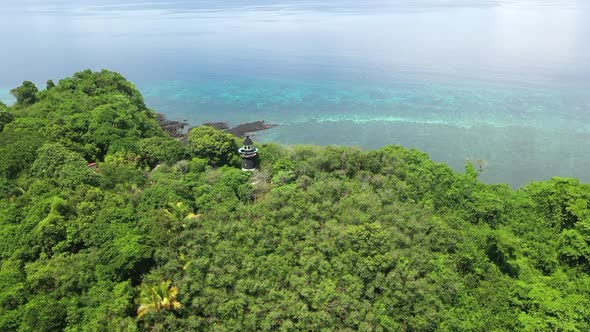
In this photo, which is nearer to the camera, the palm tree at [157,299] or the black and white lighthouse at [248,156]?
the palm tree at [157,299]

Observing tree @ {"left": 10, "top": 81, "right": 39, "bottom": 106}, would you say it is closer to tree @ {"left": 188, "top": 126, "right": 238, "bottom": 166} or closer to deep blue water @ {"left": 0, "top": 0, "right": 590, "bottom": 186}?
deep blue water @ {"left": 0, "top": 0, "right": 590, "bottom": 186}

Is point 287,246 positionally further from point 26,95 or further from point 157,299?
point 26,95

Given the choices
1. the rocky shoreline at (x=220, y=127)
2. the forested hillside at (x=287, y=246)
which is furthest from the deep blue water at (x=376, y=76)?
the forested hillside at (x=287, y=246)

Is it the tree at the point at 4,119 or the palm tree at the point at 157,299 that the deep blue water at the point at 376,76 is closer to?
the tree at the point at 4,119

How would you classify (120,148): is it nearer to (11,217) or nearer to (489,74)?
(11,217)

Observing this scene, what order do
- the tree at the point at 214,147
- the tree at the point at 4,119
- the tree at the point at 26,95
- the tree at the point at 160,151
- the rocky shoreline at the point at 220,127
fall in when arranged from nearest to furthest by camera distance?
1. the tree at the point at 160,151
2. the tree at the point at 214,147
3. the tree at the point at 4,119
4. the tree at the point at 26,95
5. the rocky shoreline at the point at 220,127
